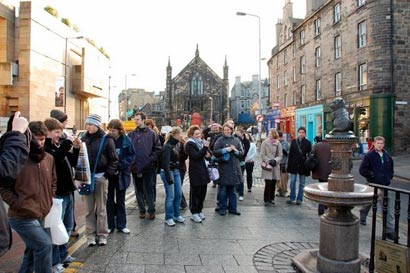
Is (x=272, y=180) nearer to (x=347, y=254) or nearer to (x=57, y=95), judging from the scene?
(x=347, y=254)

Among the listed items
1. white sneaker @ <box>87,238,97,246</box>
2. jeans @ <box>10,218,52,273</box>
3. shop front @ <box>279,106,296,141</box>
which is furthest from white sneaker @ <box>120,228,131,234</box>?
shop front @ <box>279,106,296,141</box>

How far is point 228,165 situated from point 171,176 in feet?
5.01

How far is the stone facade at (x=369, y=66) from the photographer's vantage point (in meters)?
24.2

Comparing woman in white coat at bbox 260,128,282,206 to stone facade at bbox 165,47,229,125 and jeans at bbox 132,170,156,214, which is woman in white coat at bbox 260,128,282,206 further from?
stone facade at bbox 165,47,229,125

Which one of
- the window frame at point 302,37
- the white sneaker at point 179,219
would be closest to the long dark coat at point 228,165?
the white sneaker at point 179,219

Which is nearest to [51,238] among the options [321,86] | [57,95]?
[57,95]

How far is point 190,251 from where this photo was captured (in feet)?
18.6

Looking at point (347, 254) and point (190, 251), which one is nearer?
point (347, 254)

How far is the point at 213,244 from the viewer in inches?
238

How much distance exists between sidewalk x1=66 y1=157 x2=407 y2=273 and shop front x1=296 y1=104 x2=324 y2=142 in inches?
1006

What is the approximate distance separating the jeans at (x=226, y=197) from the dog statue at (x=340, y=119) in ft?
11.1

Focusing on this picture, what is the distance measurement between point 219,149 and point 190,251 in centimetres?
302

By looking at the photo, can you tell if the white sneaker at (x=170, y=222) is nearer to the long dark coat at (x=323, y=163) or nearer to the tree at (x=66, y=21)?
the long dark coat at (x=323, y=163)

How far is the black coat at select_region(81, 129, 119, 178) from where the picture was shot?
19.9ft
